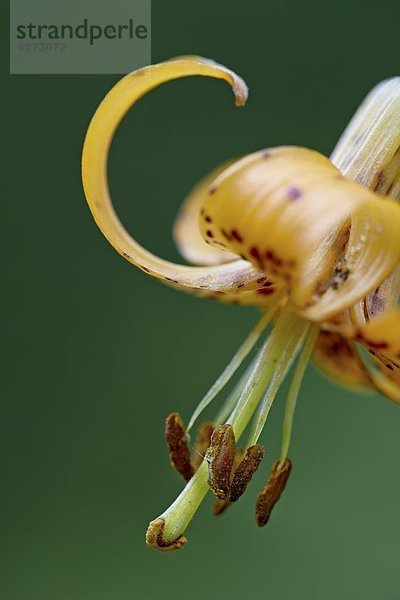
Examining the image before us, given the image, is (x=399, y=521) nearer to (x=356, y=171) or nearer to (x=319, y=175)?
(x=356, y=171)

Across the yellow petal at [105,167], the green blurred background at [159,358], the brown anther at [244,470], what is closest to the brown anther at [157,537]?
the brown anther at [244,470]

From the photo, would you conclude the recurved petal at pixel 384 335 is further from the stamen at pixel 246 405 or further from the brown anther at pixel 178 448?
the brown anther at pixel 178 448

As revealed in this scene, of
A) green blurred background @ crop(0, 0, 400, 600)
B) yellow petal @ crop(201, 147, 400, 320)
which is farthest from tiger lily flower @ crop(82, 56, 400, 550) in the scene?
green blurred background @ crop(0, 0, 400, 600)

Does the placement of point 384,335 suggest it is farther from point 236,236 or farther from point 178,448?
point 178,448

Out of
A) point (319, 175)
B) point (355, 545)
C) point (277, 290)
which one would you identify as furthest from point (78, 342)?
point (319, 175)

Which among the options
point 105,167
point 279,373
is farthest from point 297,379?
point 105,167
